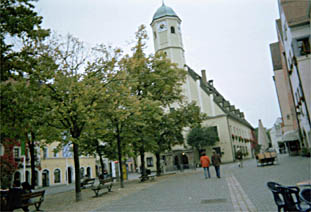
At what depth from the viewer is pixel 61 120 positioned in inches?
613

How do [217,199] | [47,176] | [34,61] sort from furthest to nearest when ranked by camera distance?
[47,176], [34,61], [217,199]

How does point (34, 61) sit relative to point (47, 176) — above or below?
above

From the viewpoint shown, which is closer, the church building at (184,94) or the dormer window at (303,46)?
the dormer window at (303,46)

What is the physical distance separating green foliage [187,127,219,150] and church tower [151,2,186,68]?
11416mm

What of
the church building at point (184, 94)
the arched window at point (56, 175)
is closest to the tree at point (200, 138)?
the church building at point (184, 94)

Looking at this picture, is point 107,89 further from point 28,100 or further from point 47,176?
point 47,176

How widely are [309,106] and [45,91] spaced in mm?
18808

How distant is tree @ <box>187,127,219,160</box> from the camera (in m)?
48.3

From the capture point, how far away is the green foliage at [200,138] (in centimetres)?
4831

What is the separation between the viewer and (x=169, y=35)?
4984cm

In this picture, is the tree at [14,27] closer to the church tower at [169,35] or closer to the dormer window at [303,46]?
the dormer window at [303,46]

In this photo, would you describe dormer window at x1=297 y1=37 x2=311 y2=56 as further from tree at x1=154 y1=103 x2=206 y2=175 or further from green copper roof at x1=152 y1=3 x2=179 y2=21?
green copper roof at x1=152 y1=3 x2=179 y2=21

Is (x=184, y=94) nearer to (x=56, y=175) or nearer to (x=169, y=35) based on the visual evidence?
(x=169, y=35)

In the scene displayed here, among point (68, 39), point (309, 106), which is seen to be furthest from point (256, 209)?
point (309, 106)
